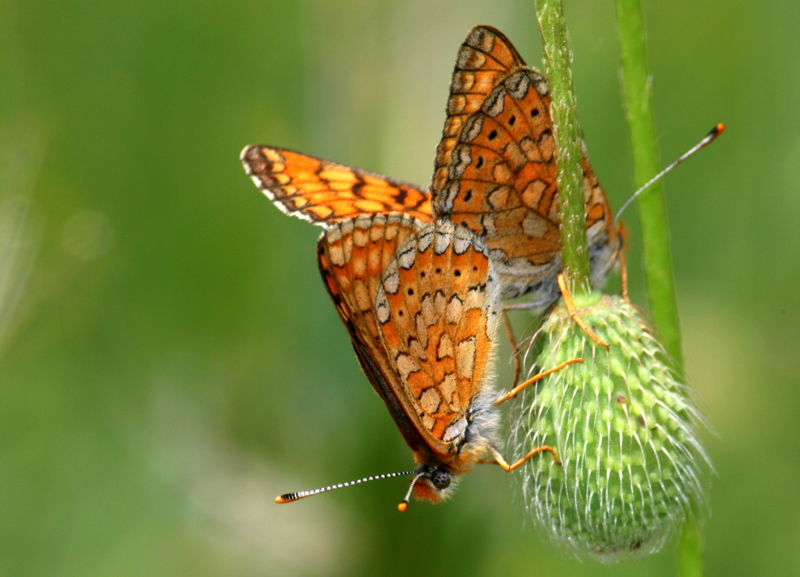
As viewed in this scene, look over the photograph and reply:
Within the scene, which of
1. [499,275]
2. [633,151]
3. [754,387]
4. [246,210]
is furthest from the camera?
[246,210]

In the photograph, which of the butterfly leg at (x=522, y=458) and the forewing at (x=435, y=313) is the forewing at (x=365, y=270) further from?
the butterfly leg at (x=522, y=458)

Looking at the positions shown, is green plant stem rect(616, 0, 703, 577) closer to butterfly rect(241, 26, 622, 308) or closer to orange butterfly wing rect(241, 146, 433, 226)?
butterfly rect(241, 26, 622, 308)

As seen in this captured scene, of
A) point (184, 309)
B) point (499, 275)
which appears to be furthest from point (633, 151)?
point (184, 309)

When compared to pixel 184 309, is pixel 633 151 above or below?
above

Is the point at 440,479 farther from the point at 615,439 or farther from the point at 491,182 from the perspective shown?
the point at 491,182

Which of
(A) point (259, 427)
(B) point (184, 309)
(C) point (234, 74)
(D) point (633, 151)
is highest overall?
(C) point (234, 74)

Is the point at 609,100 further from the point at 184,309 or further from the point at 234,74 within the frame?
the point at 184,309

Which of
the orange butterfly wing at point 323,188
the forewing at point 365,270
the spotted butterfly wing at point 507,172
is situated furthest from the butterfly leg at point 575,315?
the orange butterfly wing at point 323,188
